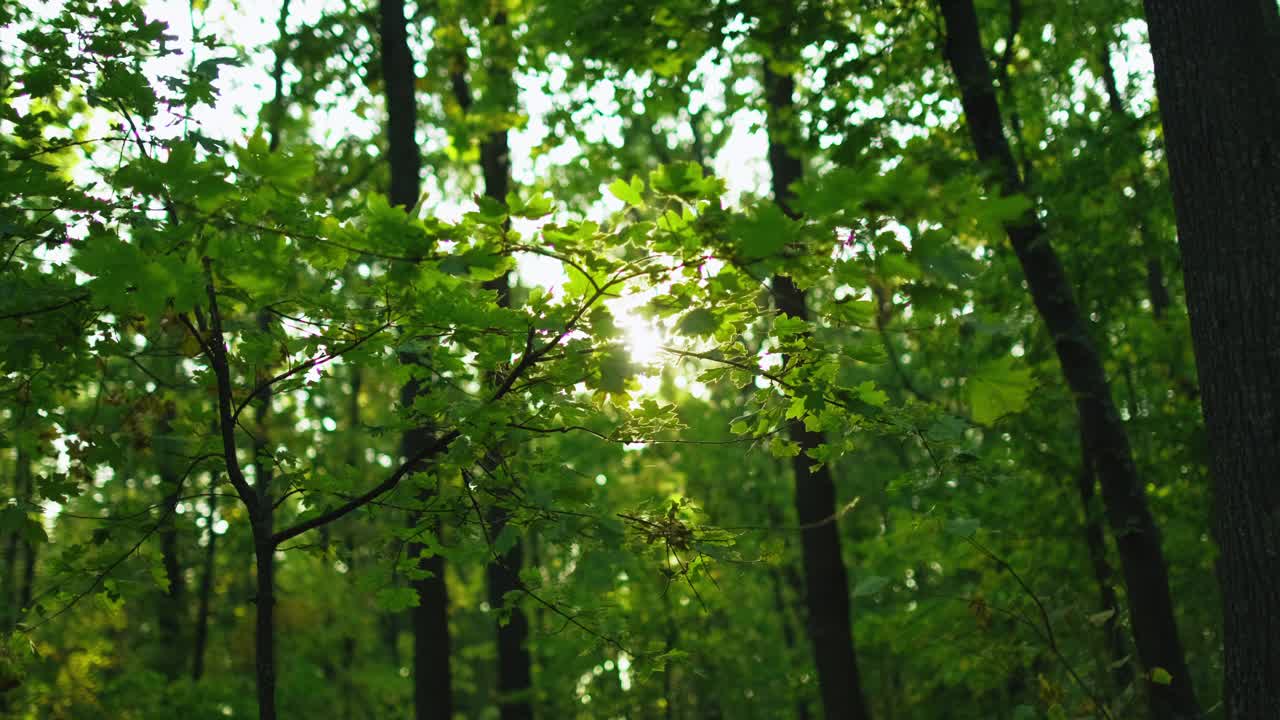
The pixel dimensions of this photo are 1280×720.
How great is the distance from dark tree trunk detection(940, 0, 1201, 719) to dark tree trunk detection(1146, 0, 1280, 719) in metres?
2.10

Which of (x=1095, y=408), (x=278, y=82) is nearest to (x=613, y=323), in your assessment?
(x=1095, y=408)

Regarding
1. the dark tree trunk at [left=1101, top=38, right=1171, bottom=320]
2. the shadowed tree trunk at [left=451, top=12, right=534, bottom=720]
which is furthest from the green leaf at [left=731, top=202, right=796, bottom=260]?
the shadowed tree trunk at [left=451, top=12, right=534, bottom=720]

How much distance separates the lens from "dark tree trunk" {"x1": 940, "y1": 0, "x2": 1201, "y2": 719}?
20.2 ft

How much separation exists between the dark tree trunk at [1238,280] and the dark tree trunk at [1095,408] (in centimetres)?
210

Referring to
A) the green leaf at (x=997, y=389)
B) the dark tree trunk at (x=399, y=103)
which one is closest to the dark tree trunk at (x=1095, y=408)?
the green leaf at (x=997, y=389)

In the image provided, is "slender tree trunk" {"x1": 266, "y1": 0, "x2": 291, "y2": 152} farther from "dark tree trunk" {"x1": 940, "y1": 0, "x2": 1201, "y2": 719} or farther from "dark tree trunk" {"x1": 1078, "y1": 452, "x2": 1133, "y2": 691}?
"dark tree trunk" {"x1": 1078, "y1": 452, "x2": 1133, "y2": 691}

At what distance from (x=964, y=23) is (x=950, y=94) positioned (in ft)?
3.87

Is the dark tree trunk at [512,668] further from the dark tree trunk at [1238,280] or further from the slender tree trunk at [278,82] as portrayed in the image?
the dark tree trunk at [1238,280]

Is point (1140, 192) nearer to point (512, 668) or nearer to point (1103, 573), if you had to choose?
point (1103, 573)

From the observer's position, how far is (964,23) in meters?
6.53

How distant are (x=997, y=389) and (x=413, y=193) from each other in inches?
254

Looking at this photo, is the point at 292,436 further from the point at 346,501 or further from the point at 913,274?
A: the point at 913,274

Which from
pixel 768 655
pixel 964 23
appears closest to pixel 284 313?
pixel 964 23

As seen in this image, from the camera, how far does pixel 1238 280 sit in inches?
146
